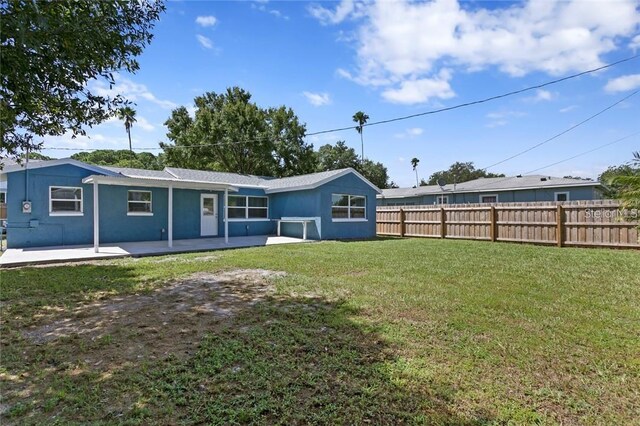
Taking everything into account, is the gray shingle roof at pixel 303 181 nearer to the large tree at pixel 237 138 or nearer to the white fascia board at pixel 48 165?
the white fascia board at pixel 48 165

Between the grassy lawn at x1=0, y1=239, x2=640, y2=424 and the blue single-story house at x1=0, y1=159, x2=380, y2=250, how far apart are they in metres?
6.57

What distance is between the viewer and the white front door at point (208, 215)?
15.7m

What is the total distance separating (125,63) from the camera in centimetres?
479

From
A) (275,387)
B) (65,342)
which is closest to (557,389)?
(275,387)

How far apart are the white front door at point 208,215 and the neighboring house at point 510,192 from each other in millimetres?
11561

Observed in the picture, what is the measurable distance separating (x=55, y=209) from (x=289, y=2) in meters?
10.9

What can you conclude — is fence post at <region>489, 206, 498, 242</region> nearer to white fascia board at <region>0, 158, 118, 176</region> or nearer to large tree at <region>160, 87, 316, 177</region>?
white fascia board at <region>0, 158, 118, 176</region>

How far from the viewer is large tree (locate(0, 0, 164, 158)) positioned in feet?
10.6

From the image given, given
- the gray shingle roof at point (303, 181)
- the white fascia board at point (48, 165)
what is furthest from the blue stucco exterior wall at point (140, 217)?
the gray shingle roof at point (303, 181)

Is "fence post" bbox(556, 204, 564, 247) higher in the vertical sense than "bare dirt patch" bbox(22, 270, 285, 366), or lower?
higher

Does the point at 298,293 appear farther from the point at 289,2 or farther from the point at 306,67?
the point at 306,67

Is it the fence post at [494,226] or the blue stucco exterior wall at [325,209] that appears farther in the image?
the blue stucco exterior wall at [325,209]

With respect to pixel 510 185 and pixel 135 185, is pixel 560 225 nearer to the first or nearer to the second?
pixel 510 185

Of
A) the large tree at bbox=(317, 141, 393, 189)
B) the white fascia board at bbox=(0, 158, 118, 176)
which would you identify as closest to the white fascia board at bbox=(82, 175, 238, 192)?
the white fascia board at bbox=(0, 158, 118, 176)
